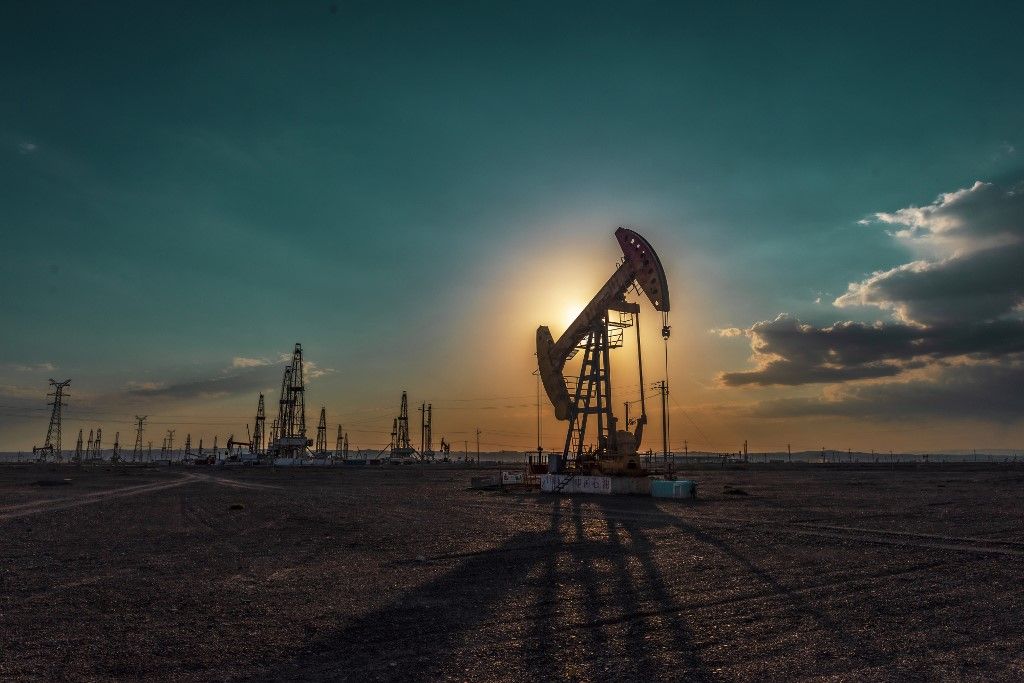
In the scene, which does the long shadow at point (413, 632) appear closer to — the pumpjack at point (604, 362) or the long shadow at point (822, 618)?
the long shadow at point (822, 618)

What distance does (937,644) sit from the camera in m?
6.99

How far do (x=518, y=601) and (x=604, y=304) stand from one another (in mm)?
24558

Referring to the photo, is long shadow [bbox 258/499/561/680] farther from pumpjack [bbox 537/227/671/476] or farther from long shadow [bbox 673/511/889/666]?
pumpjack [bbox 537/227/671/476]

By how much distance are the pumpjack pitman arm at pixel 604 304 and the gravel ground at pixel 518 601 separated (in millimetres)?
13561

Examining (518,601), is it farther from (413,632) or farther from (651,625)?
(651,625)

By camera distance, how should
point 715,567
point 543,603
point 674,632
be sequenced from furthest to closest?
1. point 715,567
2. point 543,603
3. point 674,632

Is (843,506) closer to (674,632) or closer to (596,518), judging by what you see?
(596,518)

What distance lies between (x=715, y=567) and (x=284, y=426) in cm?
13622

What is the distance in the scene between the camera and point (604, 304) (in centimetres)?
3284

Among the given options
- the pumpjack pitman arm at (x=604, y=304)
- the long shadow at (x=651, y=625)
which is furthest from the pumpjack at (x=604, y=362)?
the long shadow at (x=651, y=625)

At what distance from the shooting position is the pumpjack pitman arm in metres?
30.2

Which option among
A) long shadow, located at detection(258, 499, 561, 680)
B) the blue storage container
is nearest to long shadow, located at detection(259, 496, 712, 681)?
long shadow, located at detection(258, 499, 561, 680)

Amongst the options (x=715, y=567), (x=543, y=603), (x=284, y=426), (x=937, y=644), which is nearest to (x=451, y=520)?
(x=715, y=567)

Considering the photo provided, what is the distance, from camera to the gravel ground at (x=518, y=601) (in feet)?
21.4
